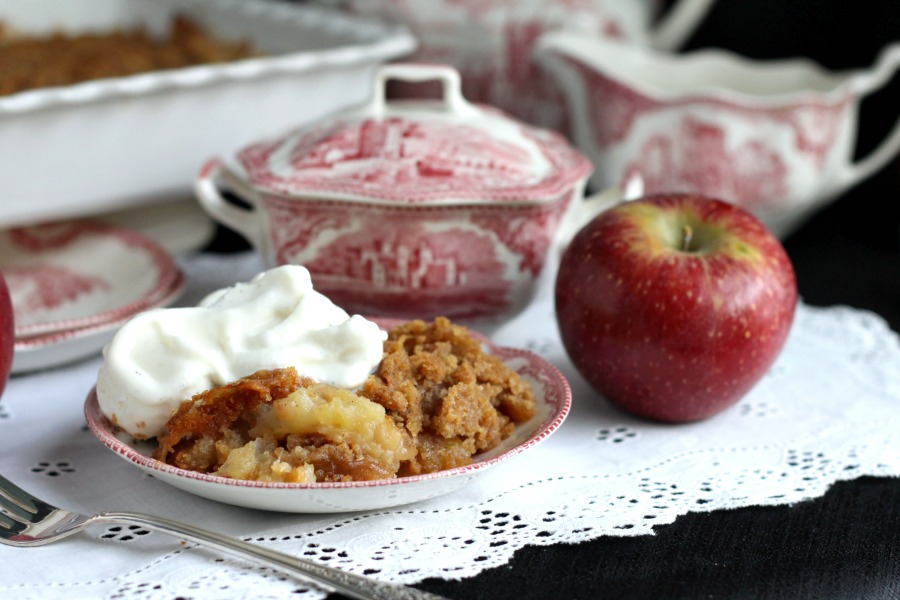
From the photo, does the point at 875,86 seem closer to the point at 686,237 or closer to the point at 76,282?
the point at 686,237

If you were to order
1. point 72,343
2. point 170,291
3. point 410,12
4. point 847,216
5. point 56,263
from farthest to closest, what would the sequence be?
1. point 847,216
2. point 410,12
3. point 56,263
4. point 170,291
5. point 72,343

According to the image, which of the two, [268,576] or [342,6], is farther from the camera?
[342,6]

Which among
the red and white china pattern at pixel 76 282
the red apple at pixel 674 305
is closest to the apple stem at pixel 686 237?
the red apple at pixel 674 305

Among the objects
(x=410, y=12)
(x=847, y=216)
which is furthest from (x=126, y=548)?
(x=847, y=216)

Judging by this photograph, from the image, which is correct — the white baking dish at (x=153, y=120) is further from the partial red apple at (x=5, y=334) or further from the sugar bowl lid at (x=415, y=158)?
the partial red apple at (x=5, y=334)

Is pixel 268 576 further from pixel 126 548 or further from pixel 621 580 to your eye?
pixel 621 580

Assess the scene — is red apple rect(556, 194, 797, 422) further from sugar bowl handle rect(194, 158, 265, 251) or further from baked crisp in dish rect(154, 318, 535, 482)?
sugar bowl handle rect(194, 158, 265, 251)
